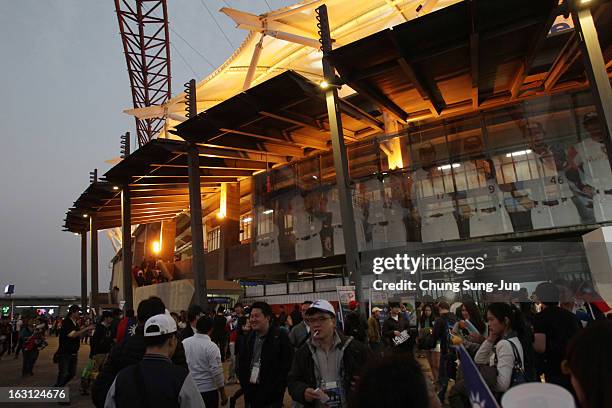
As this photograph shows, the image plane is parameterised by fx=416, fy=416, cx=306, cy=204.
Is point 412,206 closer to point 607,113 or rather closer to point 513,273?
point 513,273

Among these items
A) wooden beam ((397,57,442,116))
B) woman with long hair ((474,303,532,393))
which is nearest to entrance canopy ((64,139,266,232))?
wooden beam ((397,57,442,116))

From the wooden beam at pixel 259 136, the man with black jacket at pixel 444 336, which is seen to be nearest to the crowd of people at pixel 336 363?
the man with black jacket at pixel 444 336

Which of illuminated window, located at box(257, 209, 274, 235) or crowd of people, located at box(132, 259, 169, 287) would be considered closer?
illuminated window, located at box(257, 209, 274, 235)

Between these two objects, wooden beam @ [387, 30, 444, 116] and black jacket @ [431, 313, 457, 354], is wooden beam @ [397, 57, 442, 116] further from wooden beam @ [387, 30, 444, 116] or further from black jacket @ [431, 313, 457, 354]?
black jacket @ [431, 313, 457, 354]

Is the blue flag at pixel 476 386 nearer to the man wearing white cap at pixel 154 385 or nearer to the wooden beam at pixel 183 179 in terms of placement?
the man wearing white cap at pixel 154 385

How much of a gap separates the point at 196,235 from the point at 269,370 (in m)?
15.1

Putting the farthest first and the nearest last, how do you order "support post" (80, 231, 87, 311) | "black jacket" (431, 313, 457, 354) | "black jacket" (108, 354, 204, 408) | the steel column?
"support post" (80, 231, 87, 311) < the steel column < "black jacket" (431, 313, 457, 354) < "black jacket" (108, 354, 204, 408)

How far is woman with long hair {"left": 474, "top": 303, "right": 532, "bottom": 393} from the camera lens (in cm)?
338

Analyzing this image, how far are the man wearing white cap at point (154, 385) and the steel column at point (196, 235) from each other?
51.7 feet

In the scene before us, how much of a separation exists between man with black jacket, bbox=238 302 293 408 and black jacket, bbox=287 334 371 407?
41.9 inches

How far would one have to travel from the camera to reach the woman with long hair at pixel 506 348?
3381 millimetres

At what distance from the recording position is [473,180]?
1844cm

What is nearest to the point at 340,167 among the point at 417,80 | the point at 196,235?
the point at 417,80

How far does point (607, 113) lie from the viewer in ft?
33.0
